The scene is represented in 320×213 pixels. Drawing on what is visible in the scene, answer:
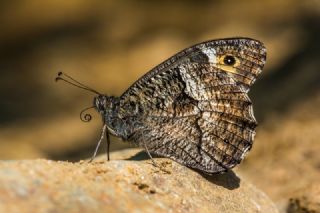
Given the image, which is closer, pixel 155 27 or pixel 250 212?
pixel 250 212

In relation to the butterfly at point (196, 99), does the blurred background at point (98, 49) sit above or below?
above

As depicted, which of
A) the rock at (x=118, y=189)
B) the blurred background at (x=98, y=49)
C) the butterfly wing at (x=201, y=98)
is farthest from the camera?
the blurred background at (x=98, y=49)

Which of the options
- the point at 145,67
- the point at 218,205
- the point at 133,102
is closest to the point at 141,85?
the point at 133,102

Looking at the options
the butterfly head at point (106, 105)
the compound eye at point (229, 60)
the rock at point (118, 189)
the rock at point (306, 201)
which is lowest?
the rock at point (306, 201)

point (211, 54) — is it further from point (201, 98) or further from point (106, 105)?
point (106, 105)

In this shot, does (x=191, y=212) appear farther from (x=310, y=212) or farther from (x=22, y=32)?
(x=22, y=32)

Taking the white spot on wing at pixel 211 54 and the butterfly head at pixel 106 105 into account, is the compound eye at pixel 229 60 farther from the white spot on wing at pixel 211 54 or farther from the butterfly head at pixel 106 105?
the butterfly head at pixel 106 105

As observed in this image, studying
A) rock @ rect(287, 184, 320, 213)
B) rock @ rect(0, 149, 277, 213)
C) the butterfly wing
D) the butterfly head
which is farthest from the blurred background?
rock @ rect(0, 149, 277, 213)

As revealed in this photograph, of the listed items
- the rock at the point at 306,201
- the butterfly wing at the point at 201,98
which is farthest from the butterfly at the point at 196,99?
the rock at the point at 306,201
